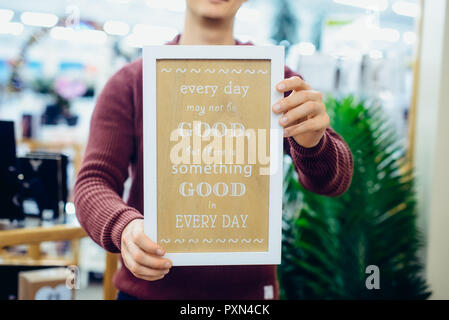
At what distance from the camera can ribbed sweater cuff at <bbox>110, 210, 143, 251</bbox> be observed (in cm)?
70

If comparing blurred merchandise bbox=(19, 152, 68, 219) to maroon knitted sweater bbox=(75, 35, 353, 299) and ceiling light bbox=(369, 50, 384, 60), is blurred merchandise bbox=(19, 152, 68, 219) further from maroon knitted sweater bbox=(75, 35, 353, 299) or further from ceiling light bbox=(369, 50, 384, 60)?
ceiling light bbox=(369, 50, 384, 60)

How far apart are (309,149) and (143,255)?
314mm

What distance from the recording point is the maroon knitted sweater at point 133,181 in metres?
0.75

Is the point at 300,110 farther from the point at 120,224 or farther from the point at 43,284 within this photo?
the point at 43,284

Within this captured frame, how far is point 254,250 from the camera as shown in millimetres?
671

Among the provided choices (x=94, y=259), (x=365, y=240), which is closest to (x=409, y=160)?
(x=365, y=240)

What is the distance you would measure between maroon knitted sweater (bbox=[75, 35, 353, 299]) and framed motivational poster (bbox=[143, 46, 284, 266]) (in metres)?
0.09

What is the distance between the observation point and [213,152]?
2.17 ft

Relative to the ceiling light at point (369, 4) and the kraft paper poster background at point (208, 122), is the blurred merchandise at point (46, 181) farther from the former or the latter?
the ceiling light at point (369, 4)

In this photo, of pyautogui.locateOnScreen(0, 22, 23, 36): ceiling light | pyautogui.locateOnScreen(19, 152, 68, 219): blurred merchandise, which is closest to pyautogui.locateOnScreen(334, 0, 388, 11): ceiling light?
pyautogui.locateOnScreen(19, 152, 68, 219): blurred merchandise

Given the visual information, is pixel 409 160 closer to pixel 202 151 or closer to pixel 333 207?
pixel 333 207

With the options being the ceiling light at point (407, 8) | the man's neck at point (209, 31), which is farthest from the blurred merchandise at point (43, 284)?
the ceiling light at point (407, 8)

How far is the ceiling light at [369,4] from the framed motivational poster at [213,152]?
110 cm
